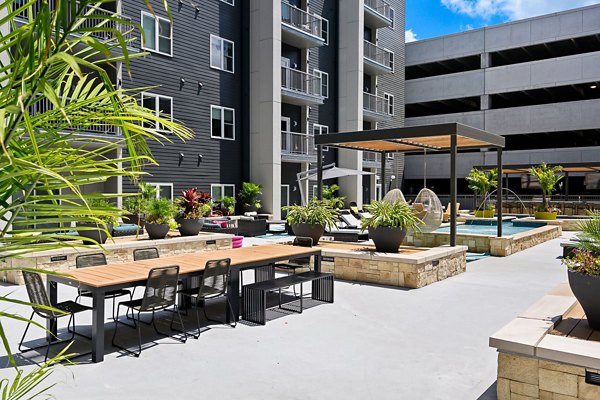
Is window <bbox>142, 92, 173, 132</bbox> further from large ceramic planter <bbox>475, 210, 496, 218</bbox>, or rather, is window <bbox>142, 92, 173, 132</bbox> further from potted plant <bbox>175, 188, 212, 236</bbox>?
large ceramic planter <bbox>475, 210, 496, 218</bbox>

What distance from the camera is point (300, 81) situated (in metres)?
24.1

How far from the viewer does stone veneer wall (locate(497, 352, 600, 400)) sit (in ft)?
12.9

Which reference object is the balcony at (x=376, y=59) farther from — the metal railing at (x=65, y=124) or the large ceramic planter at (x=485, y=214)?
the metal railing at (x=65, y=124)

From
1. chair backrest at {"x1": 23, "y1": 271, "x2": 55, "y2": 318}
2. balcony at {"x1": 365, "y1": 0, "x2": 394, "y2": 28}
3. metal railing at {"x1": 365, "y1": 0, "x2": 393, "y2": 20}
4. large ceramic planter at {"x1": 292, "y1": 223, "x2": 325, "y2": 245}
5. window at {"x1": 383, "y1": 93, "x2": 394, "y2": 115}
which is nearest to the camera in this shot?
chair backrest at {"x1": 23, "y1": 271, "x2": 55, "y2": 318}

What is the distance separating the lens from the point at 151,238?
41.2 ft

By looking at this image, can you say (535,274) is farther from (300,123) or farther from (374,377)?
(300,123)

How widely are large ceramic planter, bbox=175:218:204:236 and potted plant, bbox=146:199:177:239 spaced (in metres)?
0.72

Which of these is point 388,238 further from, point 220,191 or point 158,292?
point 220,191

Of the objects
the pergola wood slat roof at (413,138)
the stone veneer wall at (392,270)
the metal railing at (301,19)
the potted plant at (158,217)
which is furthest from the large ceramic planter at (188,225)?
the metal railing at (301,19)

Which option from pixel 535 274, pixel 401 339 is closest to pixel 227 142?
pixel 535 274

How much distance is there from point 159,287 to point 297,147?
1870 centimetres

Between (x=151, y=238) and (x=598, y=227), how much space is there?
1037 cm

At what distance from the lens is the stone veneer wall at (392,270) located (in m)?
9.48

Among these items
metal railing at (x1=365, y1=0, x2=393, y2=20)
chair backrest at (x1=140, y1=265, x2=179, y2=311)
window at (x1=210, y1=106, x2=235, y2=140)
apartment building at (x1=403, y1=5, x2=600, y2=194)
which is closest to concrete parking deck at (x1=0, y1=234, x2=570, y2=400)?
chair backrest at (x1=140, y1=265, x2=179, y2=311)
